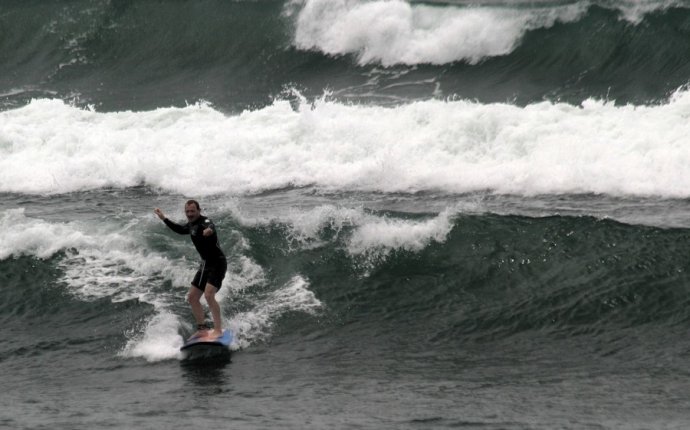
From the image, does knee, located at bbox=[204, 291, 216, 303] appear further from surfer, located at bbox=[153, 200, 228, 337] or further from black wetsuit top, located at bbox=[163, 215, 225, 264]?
black wetsuit top, located at bbox=[163, 215, 225, 264]

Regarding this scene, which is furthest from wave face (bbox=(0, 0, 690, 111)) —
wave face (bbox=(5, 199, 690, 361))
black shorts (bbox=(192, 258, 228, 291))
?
black shorts (bbox=(192, 258, 228, 291))

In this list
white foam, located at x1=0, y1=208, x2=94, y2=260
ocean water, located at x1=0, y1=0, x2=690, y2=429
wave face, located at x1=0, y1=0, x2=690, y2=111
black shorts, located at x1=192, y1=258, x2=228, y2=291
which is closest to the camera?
ocean water, located at x1=0, y1=0, x2=690, y2=429

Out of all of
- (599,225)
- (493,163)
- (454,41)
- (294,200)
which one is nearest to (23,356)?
(294,200)

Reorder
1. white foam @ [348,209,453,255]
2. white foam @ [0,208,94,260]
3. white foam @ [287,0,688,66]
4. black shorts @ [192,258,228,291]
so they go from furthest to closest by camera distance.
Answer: white foam @ [287,0,688,66] → white foam @ [0,208,94,260] → white foam @ [348,209,453,255] → black shorts @ [192,258,228,291]

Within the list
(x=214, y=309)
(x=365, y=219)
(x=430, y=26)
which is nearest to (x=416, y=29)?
(x=430, y=26)

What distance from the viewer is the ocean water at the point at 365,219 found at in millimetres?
9227

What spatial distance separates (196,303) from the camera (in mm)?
10703

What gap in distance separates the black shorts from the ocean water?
0.66 meters

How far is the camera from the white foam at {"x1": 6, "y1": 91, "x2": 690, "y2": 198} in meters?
15.4

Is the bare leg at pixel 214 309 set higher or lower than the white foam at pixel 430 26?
lower

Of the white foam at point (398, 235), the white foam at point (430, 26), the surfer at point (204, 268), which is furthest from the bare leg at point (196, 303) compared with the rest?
the white foam at point (430, 26)

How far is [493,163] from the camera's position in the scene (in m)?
15.9

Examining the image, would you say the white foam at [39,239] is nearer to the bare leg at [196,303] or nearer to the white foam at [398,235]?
the bare leg at [196,303]

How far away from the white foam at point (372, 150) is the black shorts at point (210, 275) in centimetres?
548
